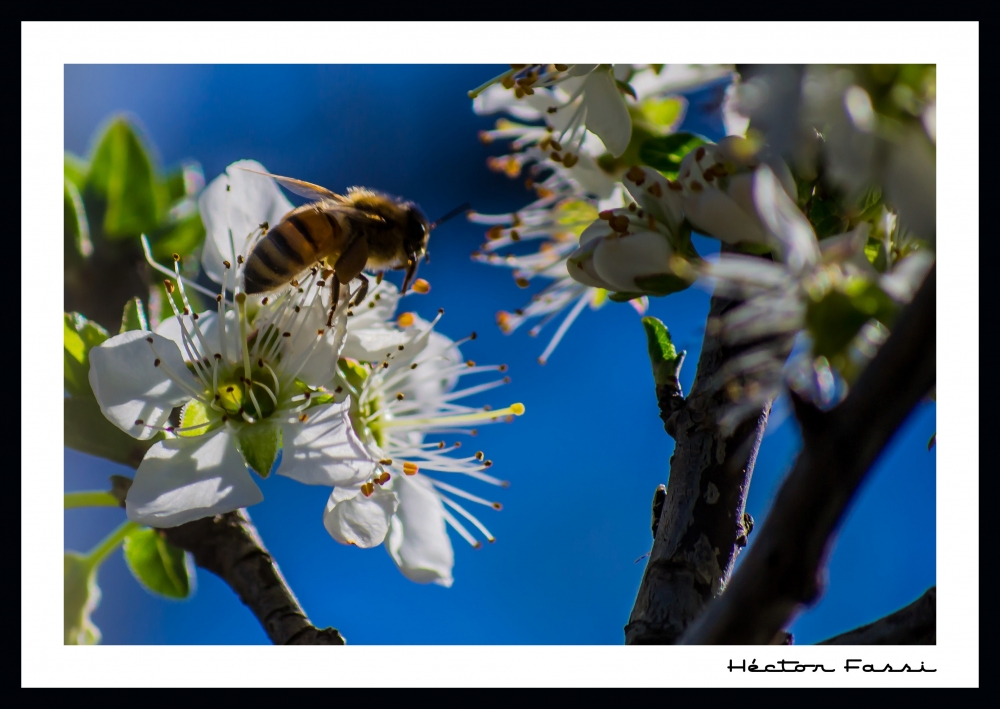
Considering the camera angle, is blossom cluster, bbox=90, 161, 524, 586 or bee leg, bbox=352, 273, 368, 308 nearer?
blossom cluster, bbox=90, 161, 524, 586

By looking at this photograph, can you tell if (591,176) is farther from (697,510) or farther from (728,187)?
(697,510)

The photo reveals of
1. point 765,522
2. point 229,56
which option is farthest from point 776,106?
point 229,56

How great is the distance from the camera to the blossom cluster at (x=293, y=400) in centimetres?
86

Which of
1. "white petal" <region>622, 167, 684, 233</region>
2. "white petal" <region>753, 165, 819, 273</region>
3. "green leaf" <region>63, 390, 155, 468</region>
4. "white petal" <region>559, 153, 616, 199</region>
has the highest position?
"white petal" <region>559, 153, 616, 199</region>

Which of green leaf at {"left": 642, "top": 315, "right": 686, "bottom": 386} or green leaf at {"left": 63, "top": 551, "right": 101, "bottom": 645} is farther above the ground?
green leaf at {"left": 642, "top": 315, "right": 686, "bottom": 386}

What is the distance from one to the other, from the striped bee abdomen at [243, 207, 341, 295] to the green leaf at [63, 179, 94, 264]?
216mm

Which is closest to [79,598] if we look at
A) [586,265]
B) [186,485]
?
[186,485]

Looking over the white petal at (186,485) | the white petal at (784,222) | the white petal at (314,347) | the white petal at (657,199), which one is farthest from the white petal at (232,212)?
the white petal at (784,222)

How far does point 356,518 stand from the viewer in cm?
91

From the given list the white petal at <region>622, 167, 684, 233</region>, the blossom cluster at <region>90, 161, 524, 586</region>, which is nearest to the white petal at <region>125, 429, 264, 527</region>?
the blossom cluster at <region>90, 161, 524, 586</region>

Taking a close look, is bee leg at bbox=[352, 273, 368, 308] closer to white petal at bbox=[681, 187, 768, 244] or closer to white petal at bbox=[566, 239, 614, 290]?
white petal at bbox=[566, 239, 614, 290]

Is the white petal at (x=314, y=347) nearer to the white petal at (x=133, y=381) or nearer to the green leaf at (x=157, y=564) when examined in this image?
the white petal at (x=133, y=381)

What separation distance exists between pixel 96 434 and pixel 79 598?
0.26 metres

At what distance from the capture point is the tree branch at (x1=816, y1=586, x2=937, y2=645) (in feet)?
2.28
